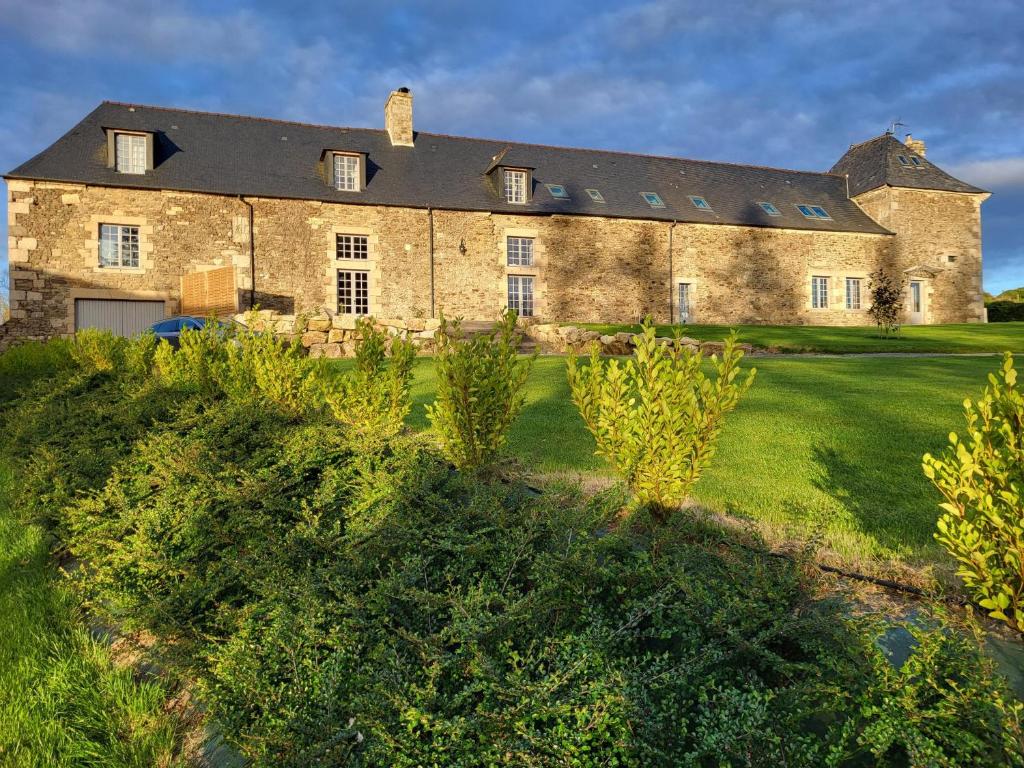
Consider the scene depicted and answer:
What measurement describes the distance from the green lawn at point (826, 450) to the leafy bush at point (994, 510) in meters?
0.82

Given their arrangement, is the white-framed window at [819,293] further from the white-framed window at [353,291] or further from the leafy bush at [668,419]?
the leafy bush at [668,419]

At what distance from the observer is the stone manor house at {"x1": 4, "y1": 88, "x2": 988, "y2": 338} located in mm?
20391

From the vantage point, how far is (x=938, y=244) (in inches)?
1144

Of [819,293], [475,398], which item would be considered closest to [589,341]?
[475,398]

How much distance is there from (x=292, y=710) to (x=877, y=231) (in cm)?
3304

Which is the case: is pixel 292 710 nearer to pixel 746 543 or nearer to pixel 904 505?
pixel 746 543

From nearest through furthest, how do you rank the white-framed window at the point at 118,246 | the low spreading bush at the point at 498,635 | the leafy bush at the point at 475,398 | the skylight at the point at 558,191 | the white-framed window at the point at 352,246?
the low spreading bush at the point at 498,635 < the leafy bush at the point at 475,398 < the white-framed window at the point at 118,246 < the white-framed window at the point at 352,246 < the skylight at the point at 558,191

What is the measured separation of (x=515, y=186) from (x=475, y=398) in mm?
21854

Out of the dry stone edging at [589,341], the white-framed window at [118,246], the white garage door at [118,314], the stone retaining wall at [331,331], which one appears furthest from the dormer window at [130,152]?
the dry stone edging at [589,341]

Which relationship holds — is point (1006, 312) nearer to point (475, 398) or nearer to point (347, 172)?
point (347, 172)

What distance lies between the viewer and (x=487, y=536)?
3.49 m

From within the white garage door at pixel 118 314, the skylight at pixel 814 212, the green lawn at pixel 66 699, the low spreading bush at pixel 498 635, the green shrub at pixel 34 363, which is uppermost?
the skylight at pixel 814 212

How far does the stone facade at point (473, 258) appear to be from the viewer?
20078 millimetres

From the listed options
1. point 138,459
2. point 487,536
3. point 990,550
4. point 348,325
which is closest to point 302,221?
point 348,325
